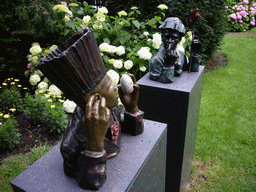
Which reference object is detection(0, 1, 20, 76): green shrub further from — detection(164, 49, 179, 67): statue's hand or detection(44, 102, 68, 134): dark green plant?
detection(164, 49, 179, 67): statue's hand

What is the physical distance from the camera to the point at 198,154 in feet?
10.0

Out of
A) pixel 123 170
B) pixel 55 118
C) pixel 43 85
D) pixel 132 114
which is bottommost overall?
pixel 55 118

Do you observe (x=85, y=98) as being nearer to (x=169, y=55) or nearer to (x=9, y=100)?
(x=169, y=55)

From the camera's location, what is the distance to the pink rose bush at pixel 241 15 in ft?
33.7

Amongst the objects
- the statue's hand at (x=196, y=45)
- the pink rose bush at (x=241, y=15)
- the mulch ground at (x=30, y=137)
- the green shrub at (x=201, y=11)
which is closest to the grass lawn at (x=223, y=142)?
the mulch ground at (x=30, y=137)

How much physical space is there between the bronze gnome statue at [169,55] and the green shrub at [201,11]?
286 centimetres

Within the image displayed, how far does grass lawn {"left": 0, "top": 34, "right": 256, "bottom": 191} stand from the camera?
2.53m

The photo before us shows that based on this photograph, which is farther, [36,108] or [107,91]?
[36,108]

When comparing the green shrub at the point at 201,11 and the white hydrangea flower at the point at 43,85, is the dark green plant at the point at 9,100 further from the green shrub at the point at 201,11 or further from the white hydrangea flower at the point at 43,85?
the green shrub at the point at 201,11

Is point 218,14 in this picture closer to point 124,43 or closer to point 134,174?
point 124,43

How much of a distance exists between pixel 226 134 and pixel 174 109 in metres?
1.85

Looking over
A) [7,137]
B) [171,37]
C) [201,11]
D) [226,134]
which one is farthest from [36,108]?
[201,11]

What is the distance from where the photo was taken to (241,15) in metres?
10.4

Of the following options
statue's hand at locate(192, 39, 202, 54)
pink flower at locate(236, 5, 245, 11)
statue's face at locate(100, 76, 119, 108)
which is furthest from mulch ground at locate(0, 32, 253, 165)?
pink flower at locate(236, 5, 245, 11)
